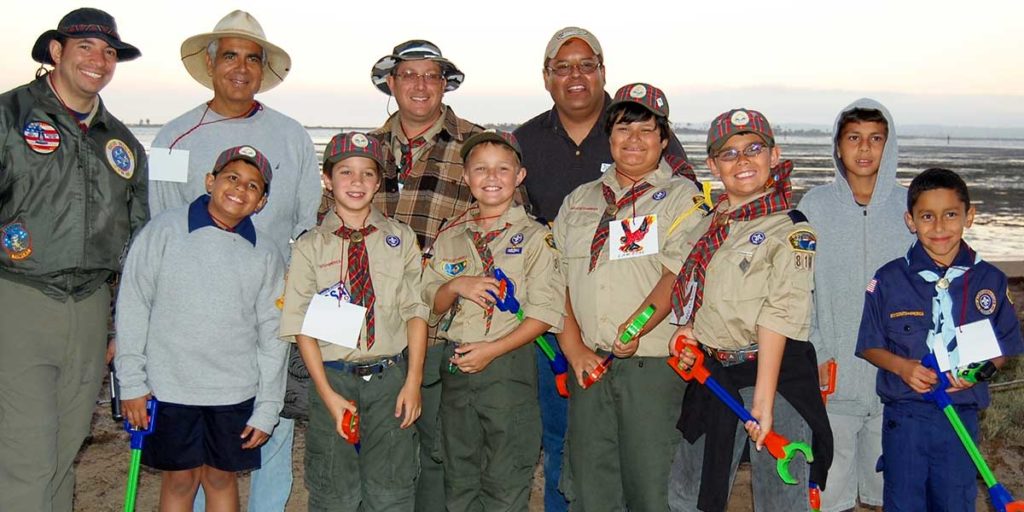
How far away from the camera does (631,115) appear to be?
404 cm

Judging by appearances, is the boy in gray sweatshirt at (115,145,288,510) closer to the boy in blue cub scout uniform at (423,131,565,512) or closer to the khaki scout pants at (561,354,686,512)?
the boy in blue cub scout uniform at (423,131,565,512)

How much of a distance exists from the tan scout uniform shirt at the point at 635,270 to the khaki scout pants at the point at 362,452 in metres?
0.97

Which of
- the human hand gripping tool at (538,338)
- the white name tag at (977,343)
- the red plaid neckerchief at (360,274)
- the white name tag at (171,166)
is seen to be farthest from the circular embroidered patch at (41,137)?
the white name tag at (977,343)

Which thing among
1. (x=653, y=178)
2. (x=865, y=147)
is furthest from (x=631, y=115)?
(x=865, y=147)

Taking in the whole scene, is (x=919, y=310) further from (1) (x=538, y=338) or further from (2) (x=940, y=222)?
(1) (x=538, y=338)

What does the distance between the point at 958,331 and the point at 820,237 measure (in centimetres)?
76

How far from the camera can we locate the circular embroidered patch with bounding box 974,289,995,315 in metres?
3.88

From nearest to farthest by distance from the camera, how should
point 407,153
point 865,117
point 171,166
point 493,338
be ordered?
1. point 493,338
2. point 865,117
3. point 171,166
4. point 407,153

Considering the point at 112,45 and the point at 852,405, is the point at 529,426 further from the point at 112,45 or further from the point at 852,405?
the point at 112,45

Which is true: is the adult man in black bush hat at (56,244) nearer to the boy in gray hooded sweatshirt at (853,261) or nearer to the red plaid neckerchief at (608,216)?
the red plaid neckerchief at (608,216)

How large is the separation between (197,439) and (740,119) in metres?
2.90

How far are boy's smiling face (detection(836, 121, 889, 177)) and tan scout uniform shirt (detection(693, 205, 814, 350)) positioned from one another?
0.82m

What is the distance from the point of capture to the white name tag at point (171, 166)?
4387 mm

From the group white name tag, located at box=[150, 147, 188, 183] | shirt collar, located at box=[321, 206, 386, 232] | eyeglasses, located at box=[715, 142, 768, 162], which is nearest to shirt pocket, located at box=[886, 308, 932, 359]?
eyeglasses, located at box=[715, 142, 768, 162]
